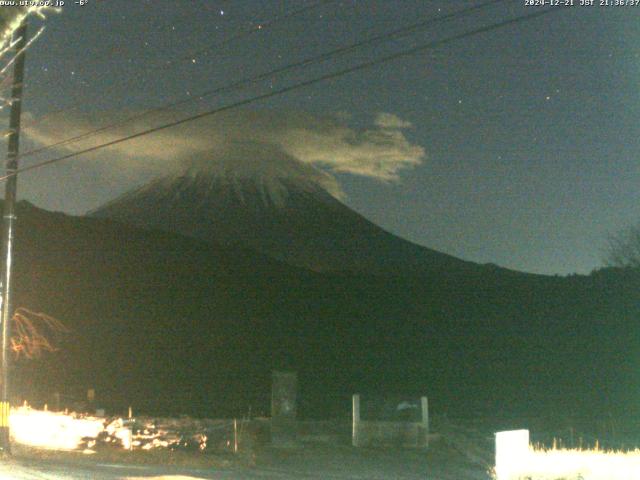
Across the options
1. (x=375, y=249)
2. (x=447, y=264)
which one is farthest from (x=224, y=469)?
(x=375, y=249)

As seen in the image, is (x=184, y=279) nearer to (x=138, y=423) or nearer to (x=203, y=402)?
(x=203, y=402)

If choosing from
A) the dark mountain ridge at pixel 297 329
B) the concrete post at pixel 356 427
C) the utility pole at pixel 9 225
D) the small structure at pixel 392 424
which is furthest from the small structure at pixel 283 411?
the dark mountain ridge at pixel 297 329

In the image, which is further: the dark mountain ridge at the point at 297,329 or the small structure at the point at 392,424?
the dark mountain ridge at the point at 297,329

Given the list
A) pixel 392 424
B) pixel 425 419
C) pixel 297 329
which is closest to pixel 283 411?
pixel 392 424

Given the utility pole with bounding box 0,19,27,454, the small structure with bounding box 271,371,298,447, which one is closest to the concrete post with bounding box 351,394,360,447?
the small structure with bounding box 271,371,298,447

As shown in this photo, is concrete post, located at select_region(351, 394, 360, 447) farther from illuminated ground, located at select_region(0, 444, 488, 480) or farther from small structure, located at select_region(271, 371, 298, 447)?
small structure, located at select_region(271, 371, 298, 447)

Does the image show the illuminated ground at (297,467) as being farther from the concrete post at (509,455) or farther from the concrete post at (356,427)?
the concrete post at (509,455)
